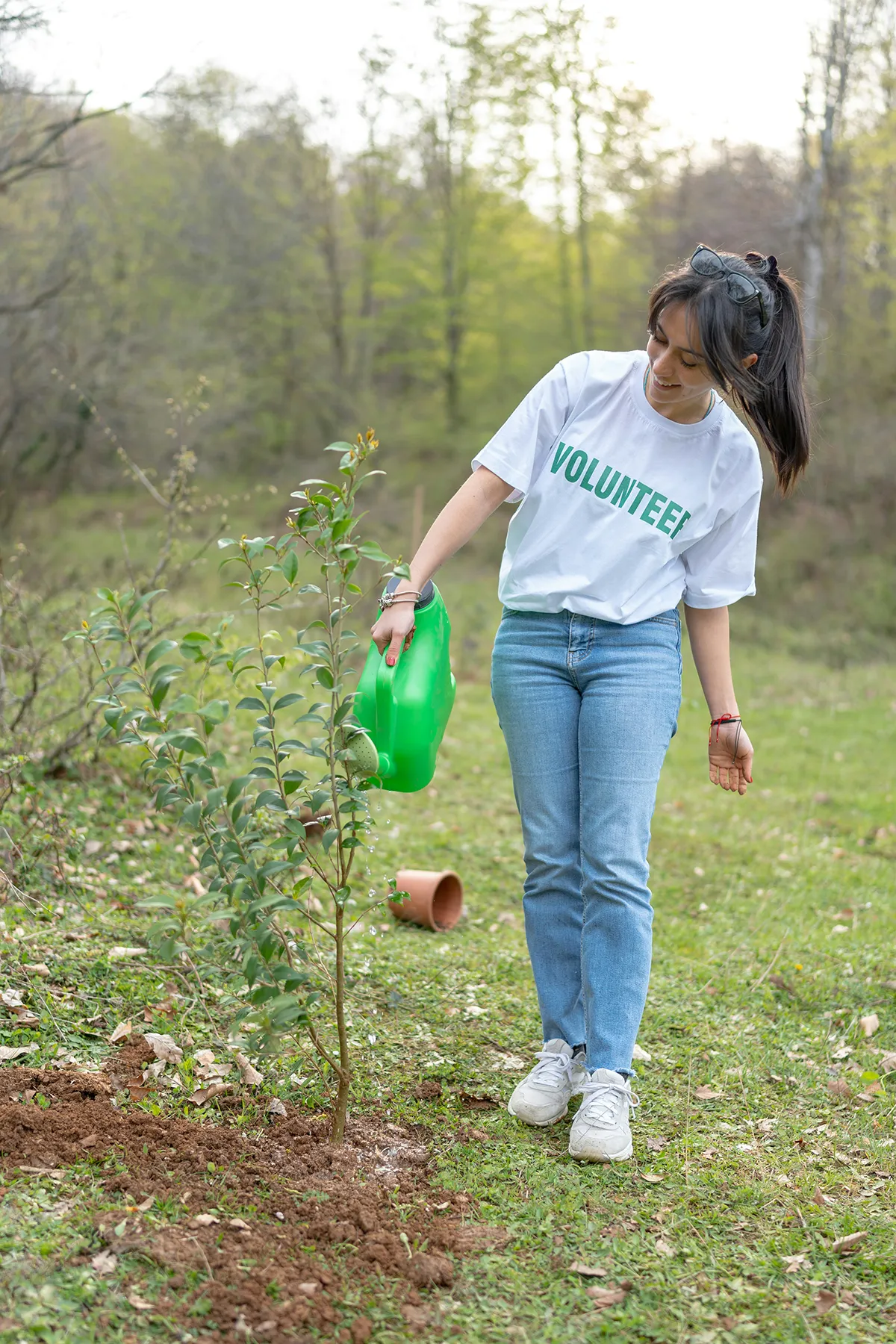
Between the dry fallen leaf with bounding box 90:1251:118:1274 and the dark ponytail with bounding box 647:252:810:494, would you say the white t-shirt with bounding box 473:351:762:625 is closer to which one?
the dark ponytail with bounding box 647:252:810:494

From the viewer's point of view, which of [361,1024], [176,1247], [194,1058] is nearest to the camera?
[176,1247]

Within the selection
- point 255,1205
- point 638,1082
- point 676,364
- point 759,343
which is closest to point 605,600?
point 676,364

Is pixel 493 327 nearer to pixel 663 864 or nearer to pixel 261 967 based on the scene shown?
pixel 663 864

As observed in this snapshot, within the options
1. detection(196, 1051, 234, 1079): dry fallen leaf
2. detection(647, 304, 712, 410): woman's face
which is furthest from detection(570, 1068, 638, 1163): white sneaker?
detection(647, 304, 712, 410): woman's face

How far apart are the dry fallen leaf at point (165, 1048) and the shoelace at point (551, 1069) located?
2.84 feet

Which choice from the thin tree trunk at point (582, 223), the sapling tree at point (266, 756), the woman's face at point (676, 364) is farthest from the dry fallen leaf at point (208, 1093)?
the thin tree trunk at point (582, 223)

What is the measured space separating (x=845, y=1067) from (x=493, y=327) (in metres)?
24.7

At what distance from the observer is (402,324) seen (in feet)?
85.8

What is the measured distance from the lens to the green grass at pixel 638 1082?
6.88ft

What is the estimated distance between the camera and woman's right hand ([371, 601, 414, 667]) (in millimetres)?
2477

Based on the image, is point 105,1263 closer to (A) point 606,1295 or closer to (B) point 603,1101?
(A) point 606,1295

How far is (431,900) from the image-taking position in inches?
165

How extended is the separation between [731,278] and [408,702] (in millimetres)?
1120

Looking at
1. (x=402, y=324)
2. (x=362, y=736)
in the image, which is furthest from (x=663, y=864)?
(x=402, y=324)
